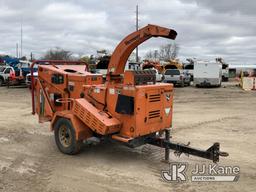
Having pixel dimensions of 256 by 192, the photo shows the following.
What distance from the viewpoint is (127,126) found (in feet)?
22.6

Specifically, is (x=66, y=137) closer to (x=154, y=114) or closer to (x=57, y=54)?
(x=154, y=114)

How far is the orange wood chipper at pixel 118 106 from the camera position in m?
6.77

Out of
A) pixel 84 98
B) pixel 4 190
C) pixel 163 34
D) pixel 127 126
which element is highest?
pixel 163 34

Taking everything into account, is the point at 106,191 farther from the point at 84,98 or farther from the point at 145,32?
the point at 145,32

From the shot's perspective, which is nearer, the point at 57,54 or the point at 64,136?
the point at 64,136

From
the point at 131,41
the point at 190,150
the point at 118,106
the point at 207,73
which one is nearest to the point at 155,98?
the point at 118,106

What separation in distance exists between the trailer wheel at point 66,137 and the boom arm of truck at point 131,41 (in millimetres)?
1442

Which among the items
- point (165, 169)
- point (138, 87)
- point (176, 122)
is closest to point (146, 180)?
point (165, 169)

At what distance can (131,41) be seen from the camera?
7461mm

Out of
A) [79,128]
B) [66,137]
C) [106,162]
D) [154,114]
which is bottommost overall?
[106,162]

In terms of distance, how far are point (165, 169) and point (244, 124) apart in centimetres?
602

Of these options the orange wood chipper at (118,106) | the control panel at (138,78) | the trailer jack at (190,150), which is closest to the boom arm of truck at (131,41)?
the orange wood chipper at (118,106)

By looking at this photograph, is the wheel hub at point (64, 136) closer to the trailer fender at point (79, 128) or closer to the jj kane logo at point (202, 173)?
the trailer fender at point (79, 128)

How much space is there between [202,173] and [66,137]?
10.2 ft
